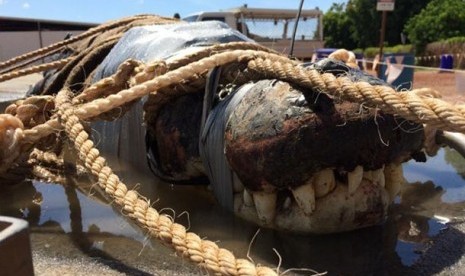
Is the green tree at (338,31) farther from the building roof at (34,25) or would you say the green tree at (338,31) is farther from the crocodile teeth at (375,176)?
the crocodile teeth at (375,176)

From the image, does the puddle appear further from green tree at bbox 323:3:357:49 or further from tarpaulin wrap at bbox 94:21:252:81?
green tree at bbox 323:3:357:49

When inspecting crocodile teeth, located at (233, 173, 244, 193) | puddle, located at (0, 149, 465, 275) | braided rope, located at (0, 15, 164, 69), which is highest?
braided rope, located at (0, 15, 164, 69)

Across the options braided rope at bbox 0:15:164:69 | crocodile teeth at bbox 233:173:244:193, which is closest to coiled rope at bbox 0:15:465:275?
crocodile teeth at bbox 233:173:244:193

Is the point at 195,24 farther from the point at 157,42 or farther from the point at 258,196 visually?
the point at 258,196

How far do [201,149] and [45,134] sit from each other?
2.81 feet

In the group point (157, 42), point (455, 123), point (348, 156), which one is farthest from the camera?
point (157, 42)

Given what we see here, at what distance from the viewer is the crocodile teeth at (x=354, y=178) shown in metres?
1.91

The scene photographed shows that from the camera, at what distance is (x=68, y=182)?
126 inches

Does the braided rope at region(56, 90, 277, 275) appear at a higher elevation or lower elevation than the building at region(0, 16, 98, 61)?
higher

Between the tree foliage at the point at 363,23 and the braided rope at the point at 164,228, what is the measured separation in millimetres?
35932

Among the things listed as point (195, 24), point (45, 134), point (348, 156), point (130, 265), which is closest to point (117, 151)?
point (45, 134)

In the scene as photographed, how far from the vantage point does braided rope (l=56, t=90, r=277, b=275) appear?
1301 millimetres

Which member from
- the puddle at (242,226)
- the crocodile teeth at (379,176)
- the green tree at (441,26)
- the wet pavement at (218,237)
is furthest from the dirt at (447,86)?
the green tree at (441,26)

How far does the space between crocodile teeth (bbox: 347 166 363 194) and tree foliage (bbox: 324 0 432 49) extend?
35718mm
